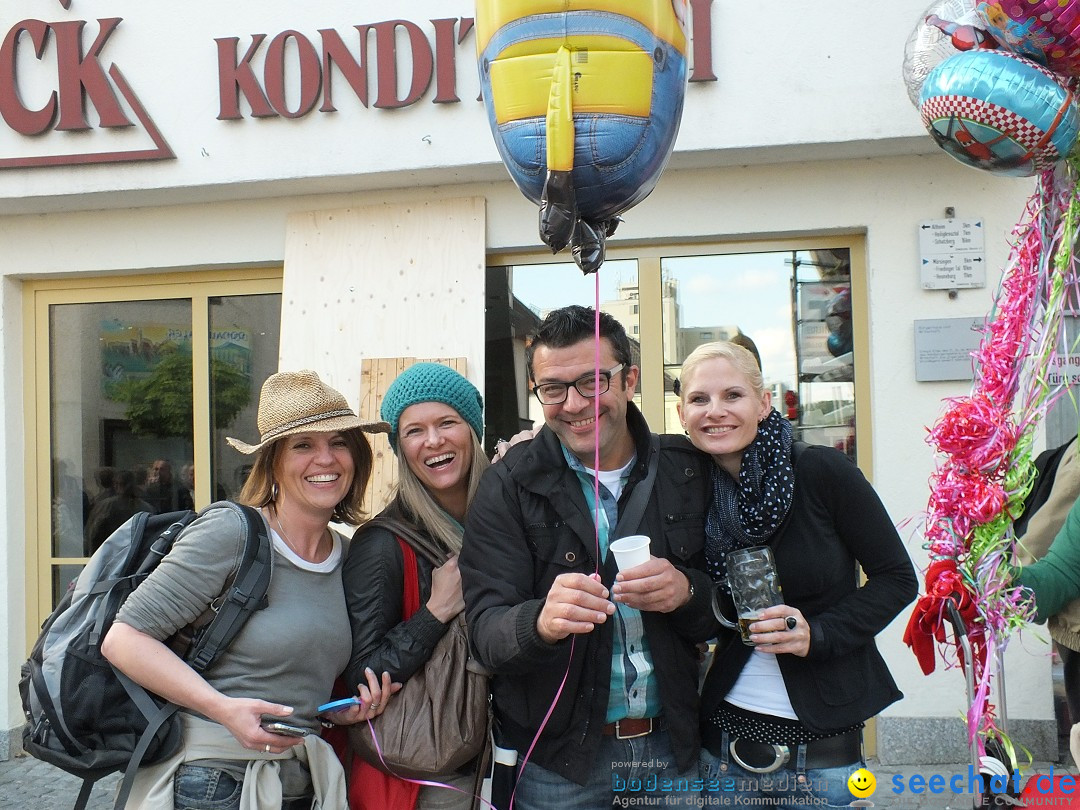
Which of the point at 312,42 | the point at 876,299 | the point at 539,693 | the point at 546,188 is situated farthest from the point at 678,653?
the point at 312,42

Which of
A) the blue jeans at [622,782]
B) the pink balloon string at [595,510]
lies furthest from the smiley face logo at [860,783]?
the pink balloon string at [595,510]

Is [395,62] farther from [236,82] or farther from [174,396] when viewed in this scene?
[174,396]

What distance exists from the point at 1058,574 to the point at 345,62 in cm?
403

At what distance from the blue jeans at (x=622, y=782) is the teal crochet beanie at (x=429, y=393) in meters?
0.95

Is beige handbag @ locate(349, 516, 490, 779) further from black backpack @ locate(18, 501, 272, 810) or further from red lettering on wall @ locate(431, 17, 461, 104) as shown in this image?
red lettering on wall @ locate(431, 17, 461, 104)

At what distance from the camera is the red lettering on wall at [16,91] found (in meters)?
4.96

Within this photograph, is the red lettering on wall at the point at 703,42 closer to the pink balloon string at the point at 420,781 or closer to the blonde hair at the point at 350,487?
the blonde hair at the point at 350,487

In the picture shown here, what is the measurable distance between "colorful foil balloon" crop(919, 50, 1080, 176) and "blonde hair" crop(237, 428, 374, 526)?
1.70m

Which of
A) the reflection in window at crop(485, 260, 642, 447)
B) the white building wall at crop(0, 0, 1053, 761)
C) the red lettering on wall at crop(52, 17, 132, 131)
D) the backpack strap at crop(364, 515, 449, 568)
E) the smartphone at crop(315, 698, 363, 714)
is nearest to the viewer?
the smartphone at crop(315, 698, 363, 714)

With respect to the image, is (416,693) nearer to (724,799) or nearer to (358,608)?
(358,608)

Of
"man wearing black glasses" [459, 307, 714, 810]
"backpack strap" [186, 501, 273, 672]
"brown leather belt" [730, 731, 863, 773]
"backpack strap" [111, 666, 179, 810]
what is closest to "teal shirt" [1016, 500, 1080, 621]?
"brown leather belt" [730, 731, 863, 773]

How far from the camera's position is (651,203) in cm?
483

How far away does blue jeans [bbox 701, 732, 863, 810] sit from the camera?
84.7 inches

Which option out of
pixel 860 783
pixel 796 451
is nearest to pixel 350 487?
pixel 796 451
